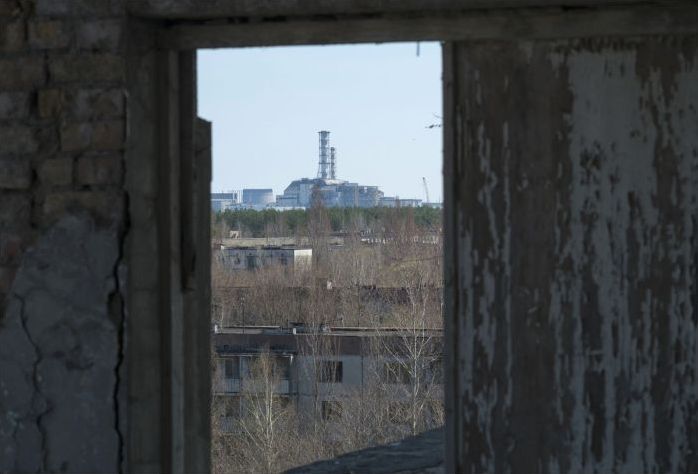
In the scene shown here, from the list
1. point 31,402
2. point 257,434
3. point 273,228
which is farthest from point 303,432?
point 273,228

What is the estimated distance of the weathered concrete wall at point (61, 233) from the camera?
2.92m

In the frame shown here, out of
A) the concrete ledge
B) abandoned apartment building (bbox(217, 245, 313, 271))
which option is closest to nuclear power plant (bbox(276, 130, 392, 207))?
abandoned apartment building (bbox(217, 245, 313, 271))

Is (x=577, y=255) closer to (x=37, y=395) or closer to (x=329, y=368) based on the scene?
(x=37, y=395)

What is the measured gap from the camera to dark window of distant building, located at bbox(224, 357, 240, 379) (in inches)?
1204

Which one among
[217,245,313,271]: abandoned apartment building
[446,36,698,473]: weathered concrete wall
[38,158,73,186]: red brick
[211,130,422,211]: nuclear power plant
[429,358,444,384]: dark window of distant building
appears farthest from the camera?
[211,130,422,211]: nuclear power plant

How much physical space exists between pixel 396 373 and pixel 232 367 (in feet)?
17.3

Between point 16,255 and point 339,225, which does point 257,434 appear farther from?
point 339,225

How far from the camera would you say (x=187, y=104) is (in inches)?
125

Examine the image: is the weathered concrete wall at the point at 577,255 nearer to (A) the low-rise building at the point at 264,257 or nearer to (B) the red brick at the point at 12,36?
(B) the red brick at the point at 12,36

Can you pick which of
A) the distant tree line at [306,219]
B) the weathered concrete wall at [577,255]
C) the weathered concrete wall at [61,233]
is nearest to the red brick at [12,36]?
the weathered concrete wall at [61,233]

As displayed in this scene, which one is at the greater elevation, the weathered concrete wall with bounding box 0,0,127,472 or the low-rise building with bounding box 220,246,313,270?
the weathered concrete wall with bounding box 0,0,127,472

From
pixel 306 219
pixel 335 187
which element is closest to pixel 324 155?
pixel 335 187

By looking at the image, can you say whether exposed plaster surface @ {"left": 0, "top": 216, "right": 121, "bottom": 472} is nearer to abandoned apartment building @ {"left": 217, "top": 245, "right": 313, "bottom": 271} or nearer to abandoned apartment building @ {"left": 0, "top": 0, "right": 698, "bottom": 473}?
abandoned apartment building @ {"left": 0, "top": 0, "right": 698, "bottom": 473}

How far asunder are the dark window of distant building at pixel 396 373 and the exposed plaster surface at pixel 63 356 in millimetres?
24290
